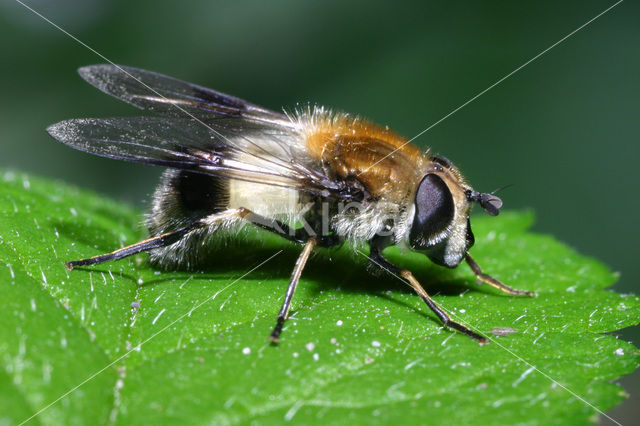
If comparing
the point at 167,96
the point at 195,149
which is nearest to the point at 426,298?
the point at 195,149

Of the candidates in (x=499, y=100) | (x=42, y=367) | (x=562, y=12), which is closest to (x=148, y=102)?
(x=42, y=367)

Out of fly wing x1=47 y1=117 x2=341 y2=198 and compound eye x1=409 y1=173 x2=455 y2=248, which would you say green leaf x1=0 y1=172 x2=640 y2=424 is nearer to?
compound eye x1=409 y1=173 x2=455 y2=248

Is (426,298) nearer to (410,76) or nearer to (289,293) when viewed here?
(289,293)

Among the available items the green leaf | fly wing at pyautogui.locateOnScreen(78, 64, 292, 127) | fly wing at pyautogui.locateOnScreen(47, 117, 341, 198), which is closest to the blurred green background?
fly wing at pyautogui.locateOnScreen(78, 64, 292, 127)

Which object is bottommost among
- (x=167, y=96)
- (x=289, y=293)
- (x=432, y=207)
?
(x=289, y=293)

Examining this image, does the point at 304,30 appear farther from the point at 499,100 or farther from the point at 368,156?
the point at 368,156
